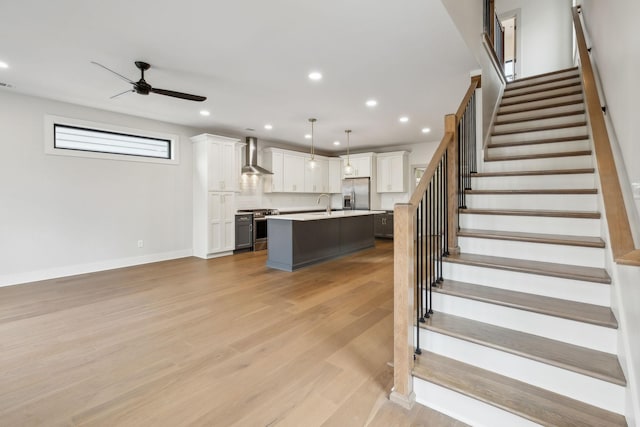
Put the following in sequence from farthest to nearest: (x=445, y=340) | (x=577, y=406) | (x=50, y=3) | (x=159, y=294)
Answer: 1. (x=159, y=294)
2. (x=50, y=3)
3. (x=445, y=340)
4. (x=577, y=406)

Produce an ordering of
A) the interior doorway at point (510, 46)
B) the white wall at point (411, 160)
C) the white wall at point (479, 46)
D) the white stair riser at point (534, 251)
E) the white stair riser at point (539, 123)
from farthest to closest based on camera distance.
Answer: the white wall at point (411, 160)
the interior doorway at point (510, 46)
the white stair riser at point (539, 123)
the white wall at point (479, 46)
the white stair riser at point (534, 251)

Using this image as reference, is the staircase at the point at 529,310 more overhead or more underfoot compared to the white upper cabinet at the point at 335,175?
more underfoot

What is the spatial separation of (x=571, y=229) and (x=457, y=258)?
933 mm

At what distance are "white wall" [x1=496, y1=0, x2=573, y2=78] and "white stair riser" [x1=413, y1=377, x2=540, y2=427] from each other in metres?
8.07

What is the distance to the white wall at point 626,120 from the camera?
130cm

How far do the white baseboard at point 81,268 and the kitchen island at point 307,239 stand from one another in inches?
91.2

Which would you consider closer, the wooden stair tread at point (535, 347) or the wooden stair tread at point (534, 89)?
the wooden stair tread at point (535, 347)

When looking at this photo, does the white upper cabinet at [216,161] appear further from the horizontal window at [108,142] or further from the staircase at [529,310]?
the staircase at [529,310]

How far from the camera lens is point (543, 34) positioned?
6914 mm

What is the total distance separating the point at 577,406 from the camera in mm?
1500

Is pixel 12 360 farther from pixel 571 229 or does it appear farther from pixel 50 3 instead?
pixel 571 229

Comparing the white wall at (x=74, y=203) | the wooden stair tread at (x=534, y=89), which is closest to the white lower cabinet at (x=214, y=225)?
the white wall at (x=74, y=203)

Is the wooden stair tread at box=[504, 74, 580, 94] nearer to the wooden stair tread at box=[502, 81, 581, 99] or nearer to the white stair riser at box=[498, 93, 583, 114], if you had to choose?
the wooden stair tread at box=[502, 81, 581, 99]

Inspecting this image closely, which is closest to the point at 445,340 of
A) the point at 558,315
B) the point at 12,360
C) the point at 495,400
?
the point at 495,400
